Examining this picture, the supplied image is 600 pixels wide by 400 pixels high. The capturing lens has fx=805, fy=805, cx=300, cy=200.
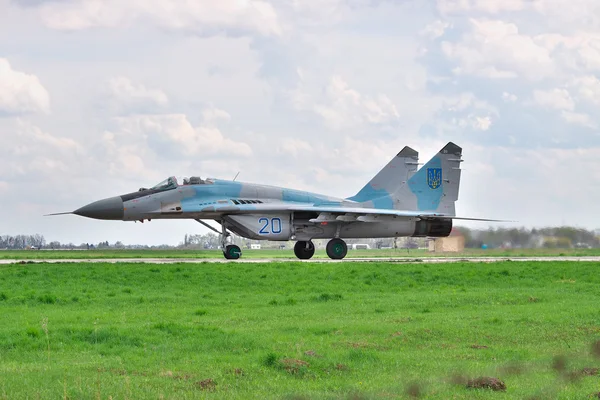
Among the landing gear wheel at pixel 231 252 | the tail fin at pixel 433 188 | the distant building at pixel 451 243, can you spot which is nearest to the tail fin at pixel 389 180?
the tail fin at pixel 433 188

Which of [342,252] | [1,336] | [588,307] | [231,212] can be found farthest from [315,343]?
[342,252]

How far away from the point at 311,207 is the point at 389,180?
6.06m

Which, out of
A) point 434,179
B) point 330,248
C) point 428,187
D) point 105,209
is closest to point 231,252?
point 330,248

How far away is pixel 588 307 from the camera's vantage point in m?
16.3

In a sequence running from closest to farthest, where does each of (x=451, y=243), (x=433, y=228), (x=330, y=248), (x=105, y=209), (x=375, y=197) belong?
1. (x=105, y=209)
2. (x=330, y=248)
3. (x=433, y=228)
4. (x=375, y=197)
5. (x=451, y=243)

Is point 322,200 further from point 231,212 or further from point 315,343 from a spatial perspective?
point 315,343

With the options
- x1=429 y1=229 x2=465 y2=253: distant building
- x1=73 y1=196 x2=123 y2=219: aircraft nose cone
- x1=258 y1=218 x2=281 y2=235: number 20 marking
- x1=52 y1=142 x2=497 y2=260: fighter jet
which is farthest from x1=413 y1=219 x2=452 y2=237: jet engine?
x1=73 y1=196 x2=123 y2=219: aircraft nose cone

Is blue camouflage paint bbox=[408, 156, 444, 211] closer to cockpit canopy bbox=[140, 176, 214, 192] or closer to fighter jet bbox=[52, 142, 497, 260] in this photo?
fighter jet bbox=[52, 142, 497, 260]

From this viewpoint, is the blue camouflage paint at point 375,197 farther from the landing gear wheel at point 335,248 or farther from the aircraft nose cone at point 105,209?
the aircraft nose cone at point 105,209

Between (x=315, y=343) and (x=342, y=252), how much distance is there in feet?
79.5

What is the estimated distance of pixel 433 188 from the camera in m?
37.9

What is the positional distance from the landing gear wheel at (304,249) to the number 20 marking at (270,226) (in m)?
2.18

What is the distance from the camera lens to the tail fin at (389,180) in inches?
1498

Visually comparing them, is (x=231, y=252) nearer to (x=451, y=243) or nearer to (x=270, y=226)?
(x=270, y=226)
